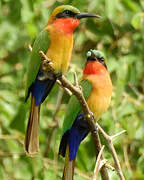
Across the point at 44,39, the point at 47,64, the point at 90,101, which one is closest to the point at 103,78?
the point at 90,101

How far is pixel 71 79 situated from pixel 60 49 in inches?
22.0

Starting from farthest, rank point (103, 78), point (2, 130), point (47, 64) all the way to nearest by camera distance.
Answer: point (2, 130) → point (103, 78) → point (47, 64)

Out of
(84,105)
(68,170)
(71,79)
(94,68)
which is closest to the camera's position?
(84,105)

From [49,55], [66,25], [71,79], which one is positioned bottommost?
[71,79]

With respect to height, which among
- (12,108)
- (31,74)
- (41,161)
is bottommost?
(41,161)

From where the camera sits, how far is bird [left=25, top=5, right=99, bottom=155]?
8.75 ft

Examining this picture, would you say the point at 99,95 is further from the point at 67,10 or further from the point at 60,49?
the point at 67,10

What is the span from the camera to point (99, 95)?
278 cm

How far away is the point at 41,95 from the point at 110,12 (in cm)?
98

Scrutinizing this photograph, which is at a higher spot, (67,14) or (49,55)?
(67,14)

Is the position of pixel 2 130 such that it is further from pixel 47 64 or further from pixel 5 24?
pixel 47 64

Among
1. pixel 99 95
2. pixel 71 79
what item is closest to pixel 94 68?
pixel 99 95

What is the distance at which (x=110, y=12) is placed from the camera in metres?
3.54

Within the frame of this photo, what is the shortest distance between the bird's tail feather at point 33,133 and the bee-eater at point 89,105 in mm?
103
